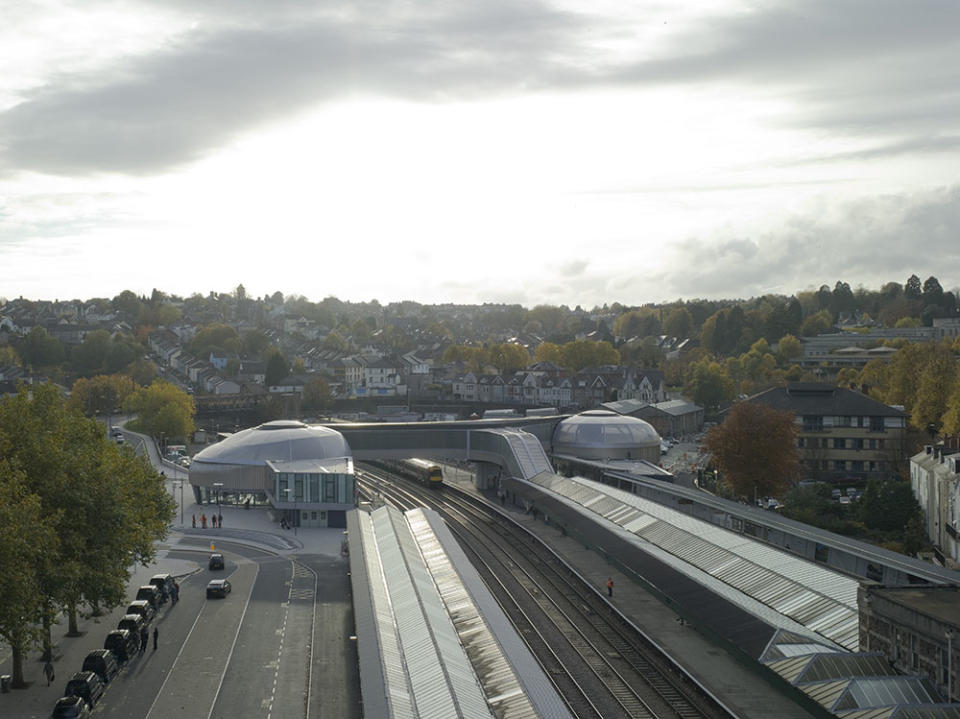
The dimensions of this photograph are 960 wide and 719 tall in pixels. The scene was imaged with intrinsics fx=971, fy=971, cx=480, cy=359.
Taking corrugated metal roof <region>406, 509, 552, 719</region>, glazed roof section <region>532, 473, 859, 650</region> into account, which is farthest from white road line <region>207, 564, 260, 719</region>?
glazed roof section <region>532, 473, 859, 650</region>

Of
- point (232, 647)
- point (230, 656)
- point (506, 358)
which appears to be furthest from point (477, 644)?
point (506, 358)

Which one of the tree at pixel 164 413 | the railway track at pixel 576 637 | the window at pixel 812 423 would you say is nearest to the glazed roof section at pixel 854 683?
the railway track at pixel 576 637

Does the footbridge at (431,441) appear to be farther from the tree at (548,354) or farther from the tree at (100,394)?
the tree at (548,354)

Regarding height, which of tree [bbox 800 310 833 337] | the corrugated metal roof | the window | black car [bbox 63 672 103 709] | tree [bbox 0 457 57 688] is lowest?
black car [bbox 63 672 103 709]

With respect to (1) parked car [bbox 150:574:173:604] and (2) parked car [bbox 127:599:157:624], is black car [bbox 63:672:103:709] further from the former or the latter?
(1) parked car [bbox 150:574:173:604]

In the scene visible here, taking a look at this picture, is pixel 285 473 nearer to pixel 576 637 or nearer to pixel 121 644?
pixel 121 644
